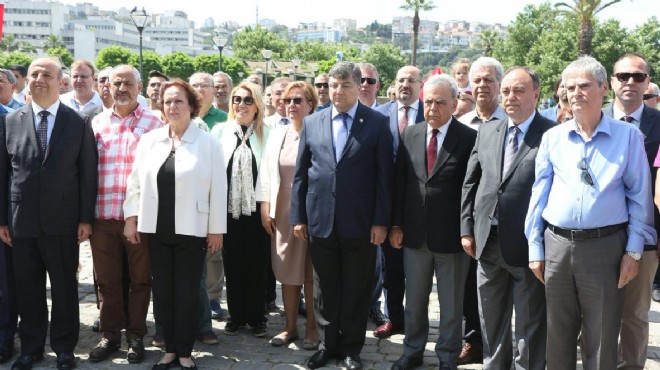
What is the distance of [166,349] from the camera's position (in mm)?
5555

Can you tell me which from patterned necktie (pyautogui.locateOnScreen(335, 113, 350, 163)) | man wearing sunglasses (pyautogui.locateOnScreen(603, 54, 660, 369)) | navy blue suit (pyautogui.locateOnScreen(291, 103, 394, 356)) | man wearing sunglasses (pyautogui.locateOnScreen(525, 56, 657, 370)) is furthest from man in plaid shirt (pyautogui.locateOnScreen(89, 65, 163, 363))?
man wearing sunglasses (pyautogui.locateOnScreen(603, 54, 660, 369))

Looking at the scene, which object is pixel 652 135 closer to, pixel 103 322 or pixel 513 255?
pixel 513 255

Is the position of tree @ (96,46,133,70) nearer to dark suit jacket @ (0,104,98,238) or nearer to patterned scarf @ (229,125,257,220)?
patterned scarf @ (229,125,257,220)

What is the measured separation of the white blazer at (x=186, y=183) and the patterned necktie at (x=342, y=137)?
3.22ft

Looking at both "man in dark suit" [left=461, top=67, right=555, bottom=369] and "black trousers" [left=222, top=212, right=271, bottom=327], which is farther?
"black trousers" [left=222, top=212, right=271, bottom=327]

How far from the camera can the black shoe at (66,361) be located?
214 inches

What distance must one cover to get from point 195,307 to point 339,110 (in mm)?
2075

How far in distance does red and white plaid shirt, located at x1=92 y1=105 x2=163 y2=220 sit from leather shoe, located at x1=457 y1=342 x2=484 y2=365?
321 cm

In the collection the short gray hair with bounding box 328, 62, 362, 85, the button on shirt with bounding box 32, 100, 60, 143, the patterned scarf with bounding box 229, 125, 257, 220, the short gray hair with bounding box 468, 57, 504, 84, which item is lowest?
the patterned scarf with bounding box 229, 125, 257, 220

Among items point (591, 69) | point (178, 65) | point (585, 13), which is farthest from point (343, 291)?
point (178, 65)

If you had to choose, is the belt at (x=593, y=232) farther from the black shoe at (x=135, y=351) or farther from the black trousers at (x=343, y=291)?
the black shoe at (x=135, y=351)

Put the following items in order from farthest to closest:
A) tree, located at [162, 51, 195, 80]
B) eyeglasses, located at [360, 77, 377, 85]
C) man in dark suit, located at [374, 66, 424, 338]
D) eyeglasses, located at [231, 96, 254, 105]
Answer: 1. tree, located at [162, 51, 195, 80]
2. eyeglasses, located at [360, 77, 377, 85]
3. man in dark suit, located at [374, 66, 424, 338]
4. eyeglasses, located at [231, 96, 254, 105]

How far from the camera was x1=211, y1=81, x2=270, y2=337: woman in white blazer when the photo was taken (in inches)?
245

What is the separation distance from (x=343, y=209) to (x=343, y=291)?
0.75m
